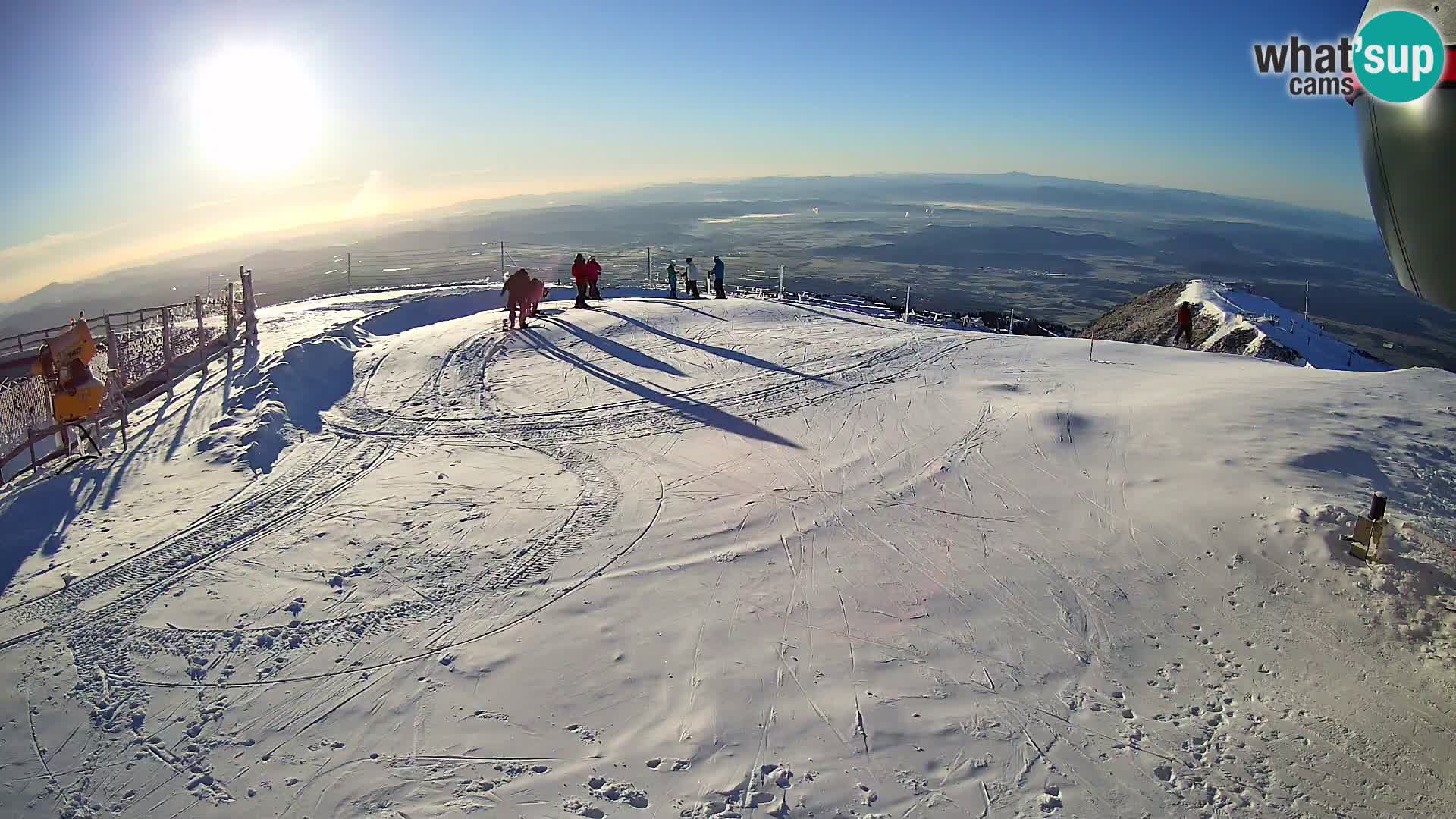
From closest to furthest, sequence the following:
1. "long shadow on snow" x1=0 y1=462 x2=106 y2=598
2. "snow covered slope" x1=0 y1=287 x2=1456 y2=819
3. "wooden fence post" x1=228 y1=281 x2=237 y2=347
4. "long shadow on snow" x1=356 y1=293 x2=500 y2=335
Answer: "snow covered slope" x1=0 y1=287 x2=1456 y2=819
"long shadow on snow" x1=0 y1=462 x2=106 y2=598
"wooden fence post" x1=228 y1=281 x2=237 y2=347
"long shadow on snow" x1=356 y1=293 x2=500 y2=335

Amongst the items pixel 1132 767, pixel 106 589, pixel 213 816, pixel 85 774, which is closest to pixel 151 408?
pixel 106 589

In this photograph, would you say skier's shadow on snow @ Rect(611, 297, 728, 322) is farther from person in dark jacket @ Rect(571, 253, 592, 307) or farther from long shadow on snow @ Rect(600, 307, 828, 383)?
long shadow on snow @ Rect(600, 307, 828, 383)

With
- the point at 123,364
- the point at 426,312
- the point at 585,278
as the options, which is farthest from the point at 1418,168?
the point at 123,364

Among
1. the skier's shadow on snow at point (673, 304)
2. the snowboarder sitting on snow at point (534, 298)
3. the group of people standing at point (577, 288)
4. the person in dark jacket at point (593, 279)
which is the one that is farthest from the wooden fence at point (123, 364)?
the skier's shadow on snow at point (673, 304)

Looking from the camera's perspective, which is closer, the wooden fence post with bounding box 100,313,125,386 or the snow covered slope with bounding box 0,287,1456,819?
the snow covered slope with bounding box 0,287,1456,819

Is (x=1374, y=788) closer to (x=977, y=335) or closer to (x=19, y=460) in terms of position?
(x=977, y=335)

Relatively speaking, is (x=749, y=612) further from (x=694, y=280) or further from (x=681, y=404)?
(x=694, y=280)

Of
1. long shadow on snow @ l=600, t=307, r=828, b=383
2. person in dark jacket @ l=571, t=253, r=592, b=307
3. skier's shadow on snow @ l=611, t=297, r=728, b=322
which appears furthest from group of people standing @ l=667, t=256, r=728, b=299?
long shadow on snow @ l=600, t=307, r=828, b=383

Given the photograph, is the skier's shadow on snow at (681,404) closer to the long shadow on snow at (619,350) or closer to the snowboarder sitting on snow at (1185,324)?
the long shadow on snow at (619,350)
